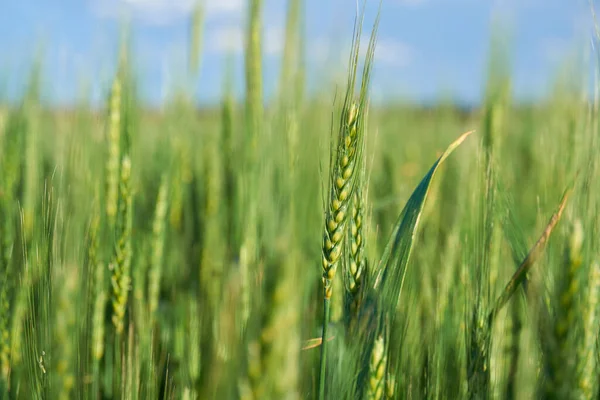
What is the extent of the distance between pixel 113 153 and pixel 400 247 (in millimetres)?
624

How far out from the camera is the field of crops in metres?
0.52

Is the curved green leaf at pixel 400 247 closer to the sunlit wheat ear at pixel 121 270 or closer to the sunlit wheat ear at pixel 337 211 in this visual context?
the sunlit wheat ear at pixel 337 211

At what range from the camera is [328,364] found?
2.27 ft

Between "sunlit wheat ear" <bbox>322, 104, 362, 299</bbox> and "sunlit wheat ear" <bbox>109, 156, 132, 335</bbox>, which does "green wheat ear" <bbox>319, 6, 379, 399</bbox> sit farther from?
"sunlit wheat ear" <bbox>109, 156, 132, 335</bbox>

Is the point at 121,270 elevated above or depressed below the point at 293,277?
below

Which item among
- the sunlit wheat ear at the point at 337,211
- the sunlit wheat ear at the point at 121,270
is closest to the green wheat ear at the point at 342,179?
the sunlit wheat ear at the point at 337,211

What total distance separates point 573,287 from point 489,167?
235 millimetres

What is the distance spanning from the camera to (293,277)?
37cm

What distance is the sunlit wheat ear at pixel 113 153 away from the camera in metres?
0.99

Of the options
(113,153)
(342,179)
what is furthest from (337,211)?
(113,153)

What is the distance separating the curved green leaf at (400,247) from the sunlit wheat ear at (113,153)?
0.53m

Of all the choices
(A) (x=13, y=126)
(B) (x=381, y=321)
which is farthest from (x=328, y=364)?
(A) (x=13, y=126)

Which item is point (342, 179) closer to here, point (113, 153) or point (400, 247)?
point (400, 247)

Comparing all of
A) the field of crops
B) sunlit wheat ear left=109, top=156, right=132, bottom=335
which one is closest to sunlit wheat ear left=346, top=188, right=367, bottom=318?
the field of crops
